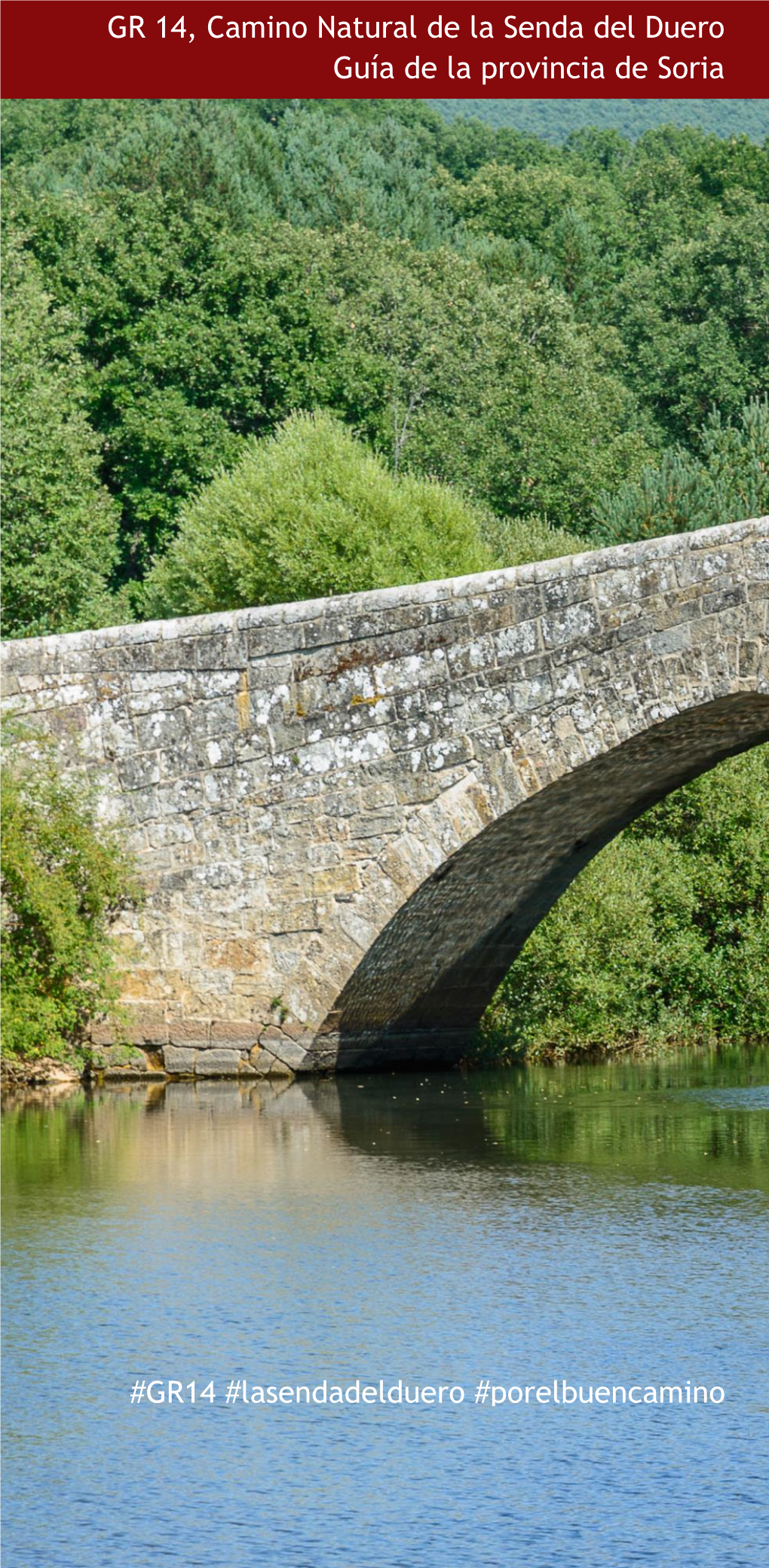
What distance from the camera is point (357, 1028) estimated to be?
1500 cm

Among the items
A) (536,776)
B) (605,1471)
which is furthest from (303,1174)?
(605,1471)

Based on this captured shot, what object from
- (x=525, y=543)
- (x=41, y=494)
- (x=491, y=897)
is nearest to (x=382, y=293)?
(x=525, y=543)

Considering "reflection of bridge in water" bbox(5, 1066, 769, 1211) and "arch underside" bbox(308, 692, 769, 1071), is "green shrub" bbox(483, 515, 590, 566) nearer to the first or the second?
"arch underside" bbox(308, 692, 769, 1071)

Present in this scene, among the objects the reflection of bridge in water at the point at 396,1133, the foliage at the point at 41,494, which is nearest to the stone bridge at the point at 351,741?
the reflection of bridge in water at the point at 396,1133

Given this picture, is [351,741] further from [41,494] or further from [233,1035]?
[41,494]

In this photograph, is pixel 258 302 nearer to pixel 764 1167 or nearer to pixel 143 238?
pixel 143 238

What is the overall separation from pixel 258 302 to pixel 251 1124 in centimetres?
2273

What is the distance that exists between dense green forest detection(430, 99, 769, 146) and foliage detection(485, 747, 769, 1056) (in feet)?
249

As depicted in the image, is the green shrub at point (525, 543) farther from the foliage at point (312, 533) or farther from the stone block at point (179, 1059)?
the stone block at point (179, 1059)

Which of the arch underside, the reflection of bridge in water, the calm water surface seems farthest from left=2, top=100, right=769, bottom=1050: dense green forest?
the calm water surface

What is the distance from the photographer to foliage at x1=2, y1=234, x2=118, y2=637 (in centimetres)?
2280

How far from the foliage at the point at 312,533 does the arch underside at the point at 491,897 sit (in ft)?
19.7

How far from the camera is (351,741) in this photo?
13586 millimetres

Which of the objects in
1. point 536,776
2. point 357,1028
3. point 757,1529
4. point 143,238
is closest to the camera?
point 757,1529
